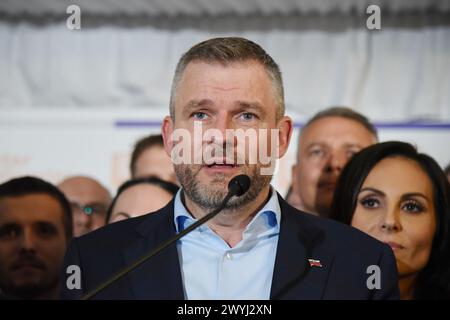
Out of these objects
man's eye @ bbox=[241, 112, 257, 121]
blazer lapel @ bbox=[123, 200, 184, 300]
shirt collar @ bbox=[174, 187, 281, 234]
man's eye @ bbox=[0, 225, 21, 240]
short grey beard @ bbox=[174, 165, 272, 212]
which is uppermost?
man's eye @ bbox=[241, 112, 257, 121]

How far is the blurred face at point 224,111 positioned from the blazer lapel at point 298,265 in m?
0.15

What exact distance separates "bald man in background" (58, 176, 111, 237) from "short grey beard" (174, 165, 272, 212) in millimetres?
1059

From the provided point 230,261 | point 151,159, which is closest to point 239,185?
point 230,261

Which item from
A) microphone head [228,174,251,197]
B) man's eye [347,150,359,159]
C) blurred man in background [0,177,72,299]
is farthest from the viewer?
man's eye [347,150,359,159]

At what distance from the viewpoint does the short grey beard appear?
188 cm

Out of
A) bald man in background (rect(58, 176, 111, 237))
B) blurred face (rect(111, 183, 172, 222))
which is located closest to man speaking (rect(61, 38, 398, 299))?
blurred face (rect(111, 183, 172, 222))

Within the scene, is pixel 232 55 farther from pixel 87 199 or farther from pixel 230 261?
pixel 87 199

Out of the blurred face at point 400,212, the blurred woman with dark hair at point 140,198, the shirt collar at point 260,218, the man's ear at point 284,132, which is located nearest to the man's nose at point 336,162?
the blurred face at point 400,212

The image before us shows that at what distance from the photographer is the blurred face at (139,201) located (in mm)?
2650

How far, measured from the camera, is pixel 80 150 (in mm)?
2990

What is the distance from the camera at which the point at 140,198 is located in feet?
8.81

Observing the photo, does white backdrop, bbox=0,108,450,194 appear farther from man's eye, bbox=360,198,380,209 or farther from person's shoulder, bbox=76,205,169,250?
person's shoulder, bbox=76,205,169,250

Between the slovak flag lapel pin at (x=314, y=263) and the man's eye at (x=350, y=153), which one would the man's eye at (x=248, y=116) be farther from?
the man's eye at (x=350, y=153)
